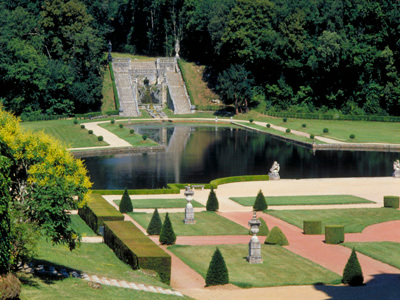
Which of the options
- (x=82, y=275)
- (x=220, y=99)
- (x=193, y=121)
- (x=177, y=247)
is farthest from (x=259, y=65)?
(x=82, y=275)

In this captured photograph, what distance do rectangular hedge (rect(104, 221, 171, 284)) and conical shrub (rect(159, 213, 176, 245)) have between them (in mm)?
1903

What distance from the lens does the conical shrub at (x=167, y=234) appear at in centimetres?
4481

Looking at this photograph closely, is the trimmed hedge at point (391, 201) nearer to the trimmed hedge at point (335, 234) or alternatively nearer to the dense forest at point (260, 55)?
the trimmed hedge at point (335, 234)

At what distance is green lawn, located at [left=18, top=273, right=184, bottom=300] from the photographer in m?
29.3

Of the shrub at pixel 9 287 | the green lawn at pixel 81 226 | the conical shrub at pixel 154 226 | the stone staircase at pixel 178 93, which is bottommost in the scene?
the green lawn at pixel 81 226

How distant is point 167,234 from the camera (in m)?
44.8

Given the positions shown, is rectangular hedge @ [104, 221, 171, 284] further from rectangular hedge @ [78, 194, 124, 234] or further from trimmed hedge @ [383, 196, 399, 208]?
trimmed hedge @ [383, 196, 399, 208]

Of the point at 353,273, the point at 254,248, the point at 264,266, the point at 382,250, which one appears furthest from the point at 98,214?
the point at 353,273

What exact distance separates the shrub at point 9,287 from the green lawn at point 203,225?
20.8 metres

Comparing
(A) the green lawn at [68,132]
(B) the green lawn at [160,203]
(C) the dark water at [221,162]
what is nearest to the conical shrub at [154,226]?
(B) the green lawn at [160,203]

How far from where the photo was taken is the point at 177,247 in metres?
44.4

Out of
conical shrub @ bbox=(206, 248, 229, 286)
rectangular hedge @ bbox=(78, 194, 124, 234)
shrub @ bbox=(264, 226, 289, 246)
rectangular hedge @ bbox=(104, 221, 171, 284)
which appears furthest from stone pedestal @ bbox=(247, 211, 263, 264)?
rectangular hedge @ bbox=(78, 194, 124, 234)

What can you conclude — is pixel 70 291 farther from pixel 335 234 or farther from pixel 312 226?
pixel 312 226

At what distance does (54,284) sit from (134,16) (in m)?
134
